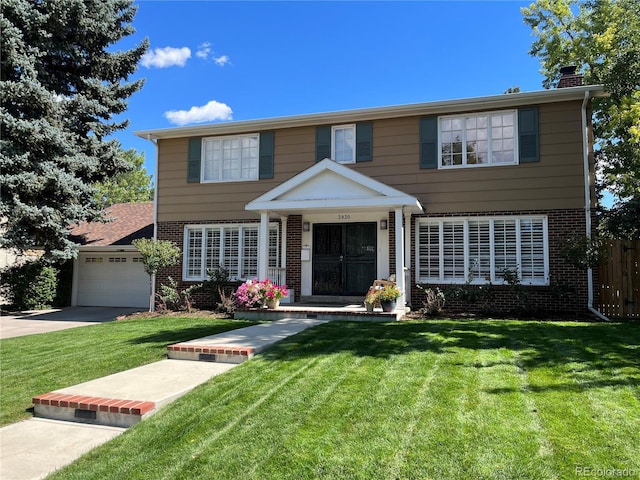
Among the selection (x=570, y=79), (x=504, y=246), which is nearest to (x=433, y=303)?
(x=504, y=246)

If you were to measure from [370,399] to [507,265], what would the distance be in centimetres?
796

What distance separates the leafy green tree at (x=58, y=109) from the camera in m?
12.8

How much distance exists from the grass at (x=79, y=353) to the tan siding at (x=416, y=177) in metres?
4.30

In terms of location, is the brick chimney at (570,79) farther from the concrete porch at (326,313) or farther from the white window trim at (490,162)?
the concrete porch at (326,313)

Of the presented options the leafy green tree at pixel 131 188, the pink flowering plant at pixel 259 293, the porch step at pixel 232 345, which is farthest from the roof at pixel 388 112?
the leafy green tree at pixel 131 188

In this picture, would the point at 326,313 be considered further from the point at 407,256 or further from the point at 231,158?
the point at 231,158

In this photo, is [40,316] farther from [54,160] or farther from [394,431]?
[394,431]

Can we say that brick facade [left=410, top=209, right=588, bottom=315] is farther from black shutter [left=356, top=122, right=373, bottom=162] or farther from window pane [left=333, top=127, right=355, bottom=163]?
window pane [left=333, top=127, right=355, bottom=163]

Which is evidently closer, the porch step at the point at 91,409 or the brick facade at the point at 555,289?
the porch step at the point at 91,409

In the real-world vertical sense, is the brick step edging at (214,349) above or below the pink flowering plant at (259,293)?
below

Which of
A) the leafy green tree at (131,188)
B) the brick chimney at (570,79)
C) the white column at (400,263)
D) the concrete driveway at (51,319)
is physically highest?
the leafy green tree at (131,188)

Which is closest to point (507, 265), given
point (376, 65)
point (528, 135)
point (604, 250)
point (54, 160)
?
point (604, 250)

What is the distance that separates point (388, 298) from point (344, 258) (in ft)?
9.41

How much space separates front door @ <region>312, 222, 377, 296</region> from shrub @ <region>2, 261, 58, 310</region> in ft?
32.6
